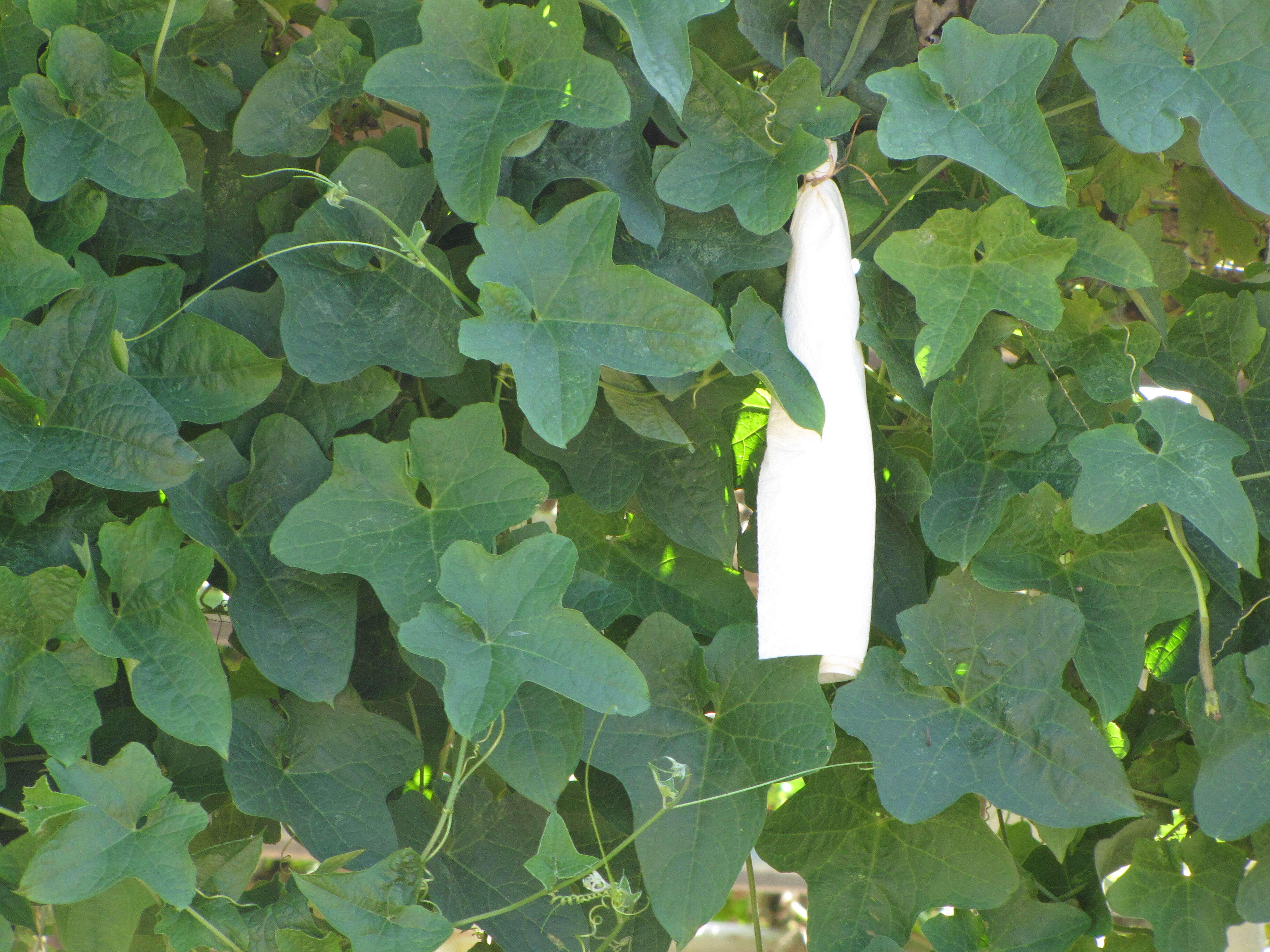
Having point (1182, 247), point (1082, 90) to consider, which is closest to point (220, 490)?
point (1082, 90)

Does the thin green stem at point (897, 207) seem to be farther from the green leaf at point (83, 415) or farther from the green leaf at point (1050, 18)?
the green leaf at point (83, 415)

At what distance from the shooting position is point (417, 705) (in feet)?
3.78

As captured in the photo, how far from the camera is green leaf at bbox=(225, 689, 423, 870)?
0.98m

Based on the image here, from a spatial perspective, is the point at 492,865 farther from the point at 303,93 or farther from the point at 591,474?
the point at 303,93

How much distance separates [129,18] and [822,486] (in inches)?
29.6

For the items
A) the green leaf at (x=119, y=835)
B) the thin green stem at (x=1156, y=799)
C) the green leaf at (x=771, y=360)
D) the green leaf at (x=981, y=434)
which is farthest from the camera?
the thin green stem at (x=1156, y=799)

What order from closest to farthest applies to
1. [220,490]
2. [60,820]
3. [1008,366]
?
[60,820] → [220,490] → [1008,366]

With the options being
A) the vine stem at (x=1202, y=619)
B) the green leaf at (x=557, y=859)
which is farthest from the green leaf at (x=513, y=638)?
the vine stem at (x=1202, y=619)

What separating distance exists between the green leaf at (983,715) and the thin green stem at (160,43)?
85 centimetres

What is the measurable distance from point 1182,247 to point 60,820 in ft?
Answer: 5.02

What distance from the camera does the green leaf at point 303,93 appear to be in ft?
3.29

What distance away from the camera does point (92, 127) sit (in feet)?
3.12

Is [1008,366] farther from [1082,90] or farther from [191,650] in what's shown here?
[191,650]

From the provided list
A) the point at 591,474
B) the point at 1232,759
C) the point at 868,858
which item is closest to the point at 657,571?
the point at 591,474
